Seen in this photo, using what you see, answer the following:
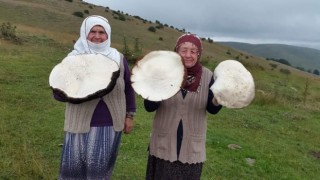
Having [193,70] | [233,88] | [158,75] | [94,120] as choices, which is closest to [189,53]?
[193,70]

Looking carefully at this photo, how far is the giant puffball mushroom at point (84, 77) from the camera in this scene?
121 inches

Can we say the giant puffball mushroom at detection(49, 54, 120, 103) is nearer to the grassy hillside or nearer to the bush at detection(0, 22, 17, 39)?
the grassy hillside

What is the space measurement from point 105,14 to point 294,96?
22.4 metres

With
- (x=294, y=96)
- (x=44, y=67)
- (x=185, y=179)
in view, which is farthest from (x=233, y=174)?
(x=294, y=96)

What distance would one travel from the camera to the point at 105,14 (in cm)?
3412

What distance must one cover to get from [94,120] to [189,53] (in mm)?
886

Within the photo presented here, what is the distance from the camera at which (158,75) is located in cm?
310

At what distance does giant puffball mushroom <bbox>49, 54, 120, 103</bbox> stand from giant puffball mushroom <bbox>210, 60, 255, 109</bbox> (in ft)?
2.46

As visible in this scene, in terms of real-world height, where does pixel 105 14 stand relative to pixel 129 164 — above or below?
above

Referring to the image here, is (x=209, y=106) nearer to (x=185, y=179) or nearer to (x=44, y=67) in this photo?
(x=185, y=179)

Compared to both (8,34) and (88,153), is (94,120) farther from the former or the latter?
(8,34)

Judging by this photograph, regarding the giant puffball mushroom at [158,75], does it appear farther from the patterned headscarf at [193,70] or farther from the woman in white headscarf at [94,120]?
the woman in white headscarf at [94,120]

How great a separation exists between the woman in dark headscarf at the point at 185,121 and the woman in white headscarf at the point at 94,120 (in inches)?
11.3

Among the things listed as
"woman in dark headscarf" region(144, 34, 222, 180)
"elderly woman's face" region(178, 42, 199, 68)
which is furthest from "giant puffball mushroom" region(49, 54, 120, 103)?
"elderly woman's face" region(178, 42, 199, 68)
